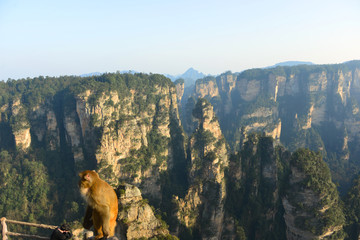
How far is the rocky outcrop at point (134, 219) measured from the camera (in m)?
19.2

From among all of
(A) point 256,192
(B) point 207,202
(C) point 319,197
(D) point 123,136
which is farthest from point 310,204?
(D) point 123,136

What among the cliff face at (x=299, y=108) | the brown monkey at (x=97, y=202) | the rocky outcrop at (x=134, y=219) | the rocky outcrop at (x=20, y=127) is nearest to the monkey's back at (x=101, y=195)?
the brown monkey at (x=97, y=202)

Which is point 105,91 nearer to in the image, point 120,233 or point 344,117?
point 120,233

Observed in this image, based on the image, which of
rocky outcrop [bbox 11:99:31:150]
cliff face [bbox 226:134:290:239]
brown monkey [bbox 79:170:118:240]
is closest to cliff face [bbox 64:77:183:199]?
rocky outcrop [bbox 11:99:31:150]

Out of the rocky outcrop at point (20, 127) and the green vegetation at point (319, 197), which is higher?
the rocky outcrop at point (20, 127)

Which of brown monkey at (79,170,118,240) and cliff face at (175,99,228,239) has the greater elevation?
brown monkey at (79,170,118,240)

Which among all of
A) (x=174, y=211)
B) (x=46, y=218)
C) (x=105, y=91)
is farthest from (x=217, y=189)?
(x=105, y=91)

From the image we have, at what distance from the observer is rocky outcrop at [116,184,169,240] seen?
19.2 m

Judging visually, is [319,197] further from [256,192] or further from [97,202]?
[97,202]

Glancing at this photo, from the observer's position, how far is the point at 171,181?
5553cm

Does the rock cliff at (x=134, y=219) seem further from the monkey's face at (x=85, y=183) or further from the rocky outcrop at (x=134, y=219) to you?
the monkey's face at (x=85, y=183)

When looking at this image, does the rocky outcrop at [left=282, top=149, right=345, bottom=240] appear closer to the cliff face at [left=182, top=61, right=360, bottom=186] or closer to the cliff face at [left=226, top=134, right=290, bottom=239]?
the cliff face at [left=226, top=134, right=290, bottom=239]

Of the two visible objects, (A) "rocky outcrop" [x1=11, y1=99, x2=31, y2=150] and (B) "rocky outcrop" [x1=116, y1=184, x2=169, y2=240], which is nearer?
(B) "rocky outcrop" [x1=116, y1=184, x2=169, y2=240]

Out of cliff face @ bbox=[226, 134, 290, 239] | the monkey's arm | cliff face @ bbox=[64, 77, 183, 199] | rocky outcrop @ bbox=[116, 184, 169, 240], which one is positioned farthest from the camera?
cliff face @ bbox=[64, 77, 183, 199]
